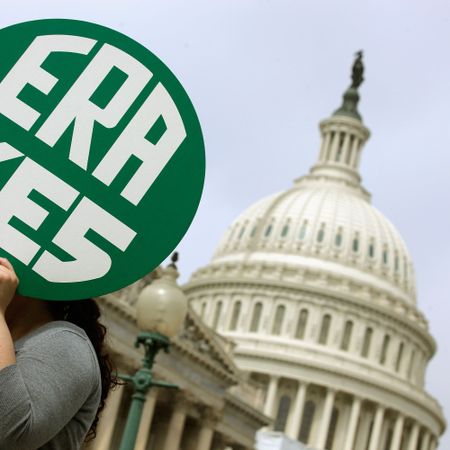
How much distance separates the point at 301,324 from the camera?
96500 millimetres

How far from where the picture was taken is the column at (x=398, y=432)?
97.8 meters

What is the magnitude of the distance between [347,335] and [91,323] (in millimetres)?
94481

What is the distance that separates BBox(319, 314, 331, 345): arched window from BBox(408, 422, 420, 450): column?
35.6 feet

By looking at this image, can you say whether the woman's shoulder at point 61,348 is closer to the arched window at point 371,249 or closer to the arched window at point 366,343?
the arched window at point 366,343

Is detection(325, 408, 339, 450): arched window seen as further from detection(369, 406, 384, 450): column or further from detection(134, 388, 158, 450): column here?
detection(134, 388, 158, 450): column

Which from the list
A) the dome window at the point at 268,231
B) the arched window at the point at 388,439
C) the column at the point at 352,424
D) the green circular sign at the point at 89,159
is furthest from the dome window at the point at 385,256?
the green circular sign at the point at 89,159

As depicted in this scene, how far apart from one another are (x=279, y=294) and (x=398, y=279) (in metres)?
12.4

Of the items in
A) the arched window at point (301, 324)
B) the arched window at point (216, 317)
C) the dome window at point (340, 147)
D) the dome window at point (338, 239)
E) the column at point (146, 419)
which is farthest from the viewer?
the dome window at point (340, 147)

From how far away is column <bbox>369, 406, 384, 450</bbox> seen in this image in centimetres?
9600

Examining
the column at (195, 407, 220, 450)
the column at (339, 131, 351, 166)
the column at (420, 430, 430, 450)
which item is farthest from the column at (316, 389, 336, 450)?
the column at (195, 407, 220, 450)

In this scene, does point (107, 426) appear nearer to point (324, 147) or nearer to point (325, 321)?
point (325, 321)

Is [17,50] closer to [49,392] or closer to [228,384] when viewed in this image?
[49,392]

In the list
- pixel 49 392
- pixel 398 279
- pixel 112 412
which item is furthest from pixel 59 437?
pixel 398 279

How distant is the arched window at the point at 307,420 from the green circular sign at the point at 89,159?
92.6 m
